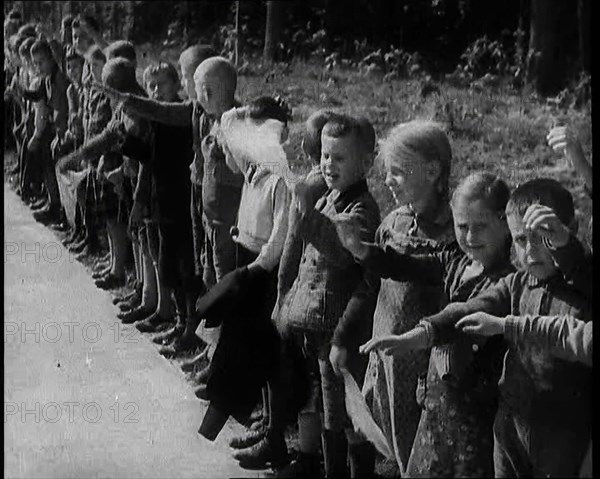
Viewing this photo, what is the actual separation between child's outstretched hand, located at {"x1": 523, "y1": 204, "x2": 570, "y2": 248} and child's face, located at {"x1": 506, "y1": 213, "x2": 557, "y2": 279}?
0.9 inches

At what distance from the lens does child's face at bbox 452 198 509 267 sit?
418 cm

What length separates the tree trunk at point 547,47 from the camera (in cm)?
438

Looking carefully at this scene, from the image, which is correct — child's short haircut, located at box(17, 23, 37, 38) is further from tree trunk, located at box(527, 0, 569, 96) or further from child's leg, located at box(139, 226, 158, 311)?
tree trunk, located at box(527, 0, 569, 96)

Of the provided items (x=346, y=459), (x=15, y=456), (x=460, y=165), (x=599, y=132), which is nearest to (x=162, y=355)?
Result: (x=15, y=456)

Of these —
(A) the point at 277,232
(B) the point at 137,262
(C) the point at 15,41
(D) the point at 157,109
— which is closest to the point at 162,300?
(B) the point at 137,262

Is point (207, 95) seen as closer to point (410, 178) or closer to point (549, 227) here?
point (410, 178)

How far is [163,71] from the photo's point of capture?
5262 millimetres

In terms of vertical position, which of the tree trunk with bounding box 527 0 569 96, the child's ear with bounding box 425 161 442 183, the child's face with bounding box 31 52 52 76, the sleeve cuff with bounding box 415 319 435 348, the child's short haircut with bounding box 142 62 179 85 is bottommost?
the sleeve cuff with bounding box 415 319 435 348

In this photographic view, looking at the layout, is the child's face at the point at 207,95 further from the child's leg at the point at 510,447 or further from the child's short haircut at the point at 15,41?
the child's leg at the point at 510,447

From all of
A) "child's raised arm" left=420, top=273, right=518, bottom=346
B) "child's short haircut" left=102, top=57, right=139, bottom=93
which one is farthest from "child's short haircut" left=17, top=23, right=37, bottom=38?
"child's raised arm" left=420, top=273, right=518, bottom=346

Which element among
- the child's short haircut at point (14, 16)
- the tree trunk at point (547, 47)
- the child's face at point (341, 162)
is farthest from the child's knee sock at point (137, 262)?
the tree trunk at point (547, 47)

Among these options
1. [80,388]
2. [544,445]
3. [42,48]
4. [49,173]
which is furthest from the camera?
[49,173]

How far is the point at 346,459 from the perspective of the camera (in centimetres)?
486

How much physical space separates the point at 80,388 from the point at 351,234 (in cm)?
156
